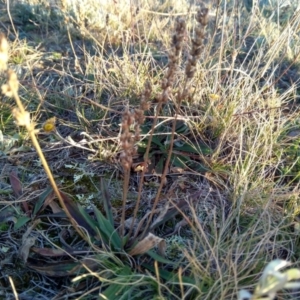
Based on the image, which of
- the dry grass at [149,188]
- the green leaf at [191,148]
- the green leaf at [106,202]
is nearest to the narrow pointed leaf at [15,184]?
the dry grass at [149,188]

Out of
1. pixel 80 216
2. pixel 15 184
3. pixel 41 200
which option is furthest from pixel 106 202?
pixel 15 184

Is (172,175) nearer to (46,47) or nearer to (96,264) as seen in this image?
(96,264)

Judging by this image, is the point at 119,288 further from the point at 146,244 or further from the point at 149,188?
the point at 149,188

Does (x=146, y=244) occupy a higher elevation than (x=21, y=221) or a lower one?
higher

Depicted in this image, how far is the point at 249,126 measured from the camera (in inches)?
82.2

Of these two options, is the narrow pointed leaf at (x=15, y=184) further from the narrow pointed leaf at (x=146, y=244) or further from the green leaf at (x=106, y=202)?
the narrow pointed leaf at (x=146, y=244)

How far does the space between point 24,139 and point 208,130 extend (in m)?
0.84

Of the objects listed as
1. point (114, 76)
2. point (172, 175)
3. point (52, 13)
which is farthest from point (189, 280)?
point (52, 13)

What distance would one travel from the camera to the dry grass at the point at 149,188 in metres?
1.46

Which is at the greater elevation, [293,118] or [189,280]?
[293,118]

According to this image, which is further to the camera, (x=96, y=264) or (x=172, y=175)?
(x=172, y=175)

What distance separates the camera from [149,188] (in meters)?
1.92

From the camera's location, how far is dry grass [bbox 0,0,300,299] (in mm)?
1457

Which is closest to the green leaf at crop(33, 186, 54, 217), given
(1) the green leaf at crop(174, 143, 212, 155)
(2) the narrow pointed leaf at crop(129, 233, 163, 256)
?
(2) the narrow pointed leaf at crop(129, 233, 163, 256)
